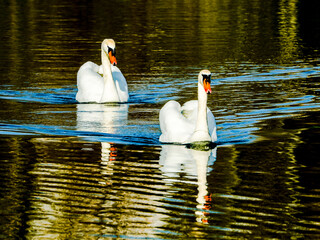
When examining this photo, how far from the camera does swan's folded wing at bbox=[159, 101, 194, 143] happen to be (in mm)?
14183

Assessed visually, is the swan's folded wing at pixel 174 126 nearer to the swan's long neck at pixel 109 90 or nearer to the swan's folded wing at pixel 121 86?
the swan's long neck at pixel 109 90

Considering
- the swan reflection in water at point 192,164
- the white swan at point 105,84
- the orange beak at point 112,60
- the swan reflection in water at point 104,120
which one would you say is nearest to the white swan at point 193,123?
the swan reflection in water at point 192,164

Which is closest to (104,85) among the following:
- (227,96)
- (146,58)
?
(227,96)

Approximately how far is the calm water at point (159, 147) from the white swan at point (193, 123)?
0.85 feet

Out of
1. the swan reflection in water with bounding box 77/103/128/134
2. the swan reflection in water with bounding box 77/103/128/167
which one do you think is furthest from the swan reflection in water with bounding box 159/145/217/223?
the swan reflection in water with bounding box 77/103/128/134

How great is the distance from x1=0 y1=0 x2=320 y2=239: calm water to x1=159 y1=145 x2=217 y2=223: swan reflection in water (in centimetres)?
2

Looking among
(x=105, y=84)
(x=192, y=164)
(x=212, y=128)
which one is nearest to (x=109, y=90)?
(x=105, y=84)

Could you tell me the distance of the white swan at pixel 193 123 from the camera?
13.9 meters

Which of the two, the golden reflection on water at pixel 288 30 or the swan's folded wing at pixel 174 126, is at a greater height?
the swan's folded wing at pixel 174 126

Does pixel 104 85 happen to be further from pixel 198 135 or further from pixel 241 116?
pixel 198 135

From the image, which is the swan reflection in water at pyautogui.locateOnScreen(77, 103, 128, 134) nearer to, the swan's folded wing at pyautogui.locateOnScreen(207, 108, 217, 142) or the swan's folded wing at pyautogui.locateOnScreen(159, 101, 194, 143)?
the swan's folded wing at pyautogui.locateOnScreen(159, 101, 194, 143)

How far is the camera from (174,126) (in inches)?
561

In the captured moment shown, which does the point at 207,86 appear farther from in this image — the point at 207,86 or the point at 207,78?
the point at 207,78

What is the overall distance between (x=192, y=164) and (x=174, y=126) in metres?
1.73
